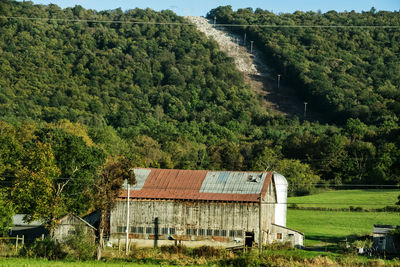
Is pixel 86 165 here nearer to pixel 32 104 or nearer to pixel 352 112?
pixel 32 104

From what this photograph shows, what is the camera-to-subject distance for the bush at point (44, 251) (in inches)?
1768

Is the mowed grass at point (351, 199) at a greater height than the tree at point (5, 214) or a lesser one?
greater

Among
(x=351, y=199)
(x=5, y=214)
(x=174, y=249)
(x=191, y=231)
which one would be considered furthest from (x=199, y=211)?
(x=351, y=199)

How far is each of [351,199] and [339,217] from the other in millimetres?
12237

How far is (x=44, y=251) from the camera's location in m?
45.2

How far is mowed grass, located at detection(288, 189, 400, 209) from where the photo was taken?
→ 8144 centimetres

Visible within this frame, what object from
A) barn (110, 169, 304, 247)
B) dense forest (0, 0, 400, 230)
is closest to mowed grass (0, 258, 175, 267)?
dense forest (0, 0, 400, 230)

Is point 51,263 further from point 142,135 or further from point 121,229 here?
point 142,135

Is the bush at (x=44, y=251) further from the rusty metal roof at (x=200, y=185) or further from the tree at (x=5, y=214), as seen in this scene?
the rusty metal roof at (x=200, y=185)

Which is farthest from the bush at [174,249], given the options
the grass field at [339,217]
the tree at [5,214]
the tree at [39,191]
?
the tree at [5,214]

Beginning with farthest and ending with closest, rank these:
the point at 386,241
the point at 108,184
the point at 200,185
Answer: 1. the point at 200,185
2. the point at 386,241
3. the point at 108,184

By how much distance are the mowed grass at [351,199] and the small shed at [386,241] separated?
2156cm

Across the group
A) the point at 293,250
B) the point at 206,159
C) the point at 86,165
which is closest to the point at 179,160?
the point at 206,159

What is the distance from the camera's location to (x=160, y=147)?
126188 mm
